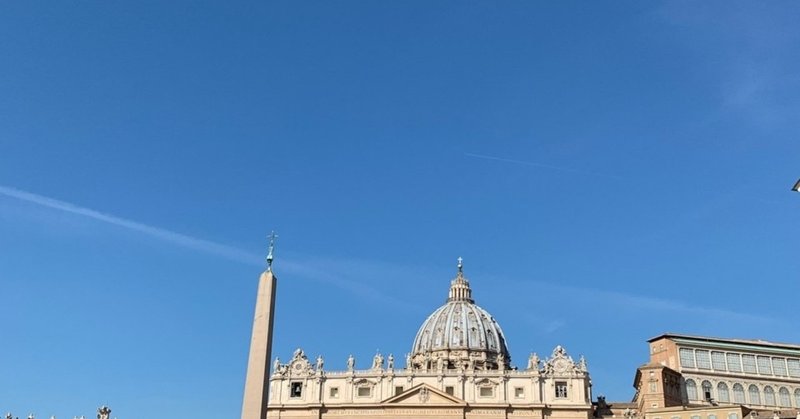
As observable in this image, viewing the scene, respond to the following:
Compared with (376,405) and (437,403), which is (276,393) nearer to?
(376,405)

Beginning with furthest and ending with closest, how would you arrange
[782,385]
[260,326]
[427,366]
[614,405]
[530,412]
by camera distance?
[427,366] < [614,405] < [530,412] < [782,385] < [260,326]

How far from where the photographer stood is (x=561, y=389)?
260 ft

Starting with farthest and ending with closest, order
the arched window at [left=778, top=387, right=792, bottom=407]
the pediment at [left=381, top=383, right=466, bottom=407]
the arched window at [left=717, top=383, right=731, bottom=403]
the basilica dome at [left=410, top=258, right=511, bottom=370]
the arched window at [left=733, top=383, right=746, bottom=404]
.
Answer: the basilica dome at [left=410, top=258, right=511, bottom=370] < the pediment at [left=381, top=383, right=466, bottom=407] < the arched window at [left=778, top=387, right=792, bottom=407] < the arched window at [left=717, top=383, right=731, bottom=403] < the arched window at [left=733, top=383, right=746, bottom=404]

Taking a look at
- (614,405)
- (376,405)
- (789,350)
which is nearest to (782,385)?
(789,350)

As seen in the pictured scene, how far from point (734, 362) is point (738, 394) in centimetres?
271

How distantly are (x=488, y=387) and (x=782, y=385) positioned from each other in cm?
2514

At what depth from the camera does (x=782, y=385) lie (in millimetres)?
70688

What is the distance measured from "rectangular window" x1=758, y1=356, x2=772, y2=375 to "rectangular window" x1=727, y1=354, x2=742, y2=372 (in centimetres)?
164

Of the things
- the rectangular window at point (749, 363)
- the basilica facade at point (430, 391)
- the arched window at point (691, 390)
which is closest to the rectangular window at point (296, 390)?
the basilica facade at point (430, 391)

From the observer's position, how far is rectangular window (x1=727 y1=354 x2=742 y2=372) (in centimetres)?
7112

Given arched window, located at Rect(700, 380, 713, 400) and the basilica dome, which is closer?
arched window, located at Rect(700, 380, 713, 400)

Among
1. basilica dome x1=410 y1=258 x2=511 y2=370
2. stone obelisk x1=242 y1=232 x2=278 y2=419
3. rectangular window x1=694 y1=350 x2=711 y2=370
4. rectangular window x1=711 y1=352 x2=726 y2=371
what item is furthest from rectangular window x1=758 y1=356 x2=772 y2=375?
stone obelisk x1=242 y1=232 x2=278 y2=419

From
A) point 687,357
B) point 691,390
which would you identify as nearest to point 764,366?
point 687,357

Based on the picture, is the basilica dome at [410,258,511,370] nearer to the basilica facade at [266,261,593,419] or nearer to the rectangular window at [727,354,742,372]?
the basilica facade at [266,261,593,419]
